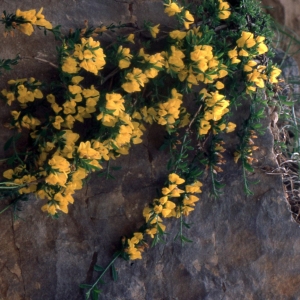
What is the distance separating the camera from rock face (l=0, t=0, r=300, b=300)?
2.06 m

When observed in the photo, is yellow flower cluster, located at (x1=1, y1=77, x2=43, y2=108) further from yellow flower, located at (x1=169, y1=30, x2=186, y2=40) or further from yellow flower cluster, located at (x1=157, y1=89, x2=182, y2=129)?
yellow flower, located at (x1=169, y1=30, x2=186, y2=40)

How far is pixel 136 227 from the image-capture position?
2.19 meters

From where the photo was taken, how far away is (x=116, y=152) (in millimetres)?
2051

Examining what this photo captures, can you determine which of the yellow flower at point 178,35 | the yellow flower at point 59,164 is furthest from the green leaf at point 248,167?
the yellow flower at point 59,164

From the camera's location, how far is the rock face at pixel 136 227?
6.77ft

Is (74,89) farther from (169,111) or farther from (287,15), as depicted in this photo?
(287,15)

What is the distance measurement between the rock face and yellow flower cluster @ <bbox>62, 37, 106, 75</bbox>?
0.23 m

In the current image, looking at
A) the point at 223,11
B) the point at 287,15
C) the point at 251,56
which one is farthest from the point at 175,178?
the point at 287,15

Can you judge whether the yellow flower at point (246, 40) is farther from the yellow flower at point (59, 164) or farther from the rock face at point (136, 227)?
the yellow flower at point (59, 164)

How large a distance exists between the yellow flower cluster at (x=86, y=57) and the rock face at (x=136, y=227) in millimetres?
227

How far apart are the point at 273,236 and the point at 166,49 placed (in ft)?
3.49

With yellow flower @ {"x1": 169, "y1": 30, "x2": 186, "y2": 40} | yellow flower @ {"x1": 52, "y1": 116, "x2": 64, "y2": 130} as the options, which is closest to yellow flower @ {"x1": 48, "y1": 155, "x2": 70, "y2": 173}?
yellow flower @ {"x1": 52, "y1": 116, "x2": 64, "y2": 130}

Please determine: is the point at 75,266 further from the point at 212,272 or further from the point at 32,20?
the point at 32,20

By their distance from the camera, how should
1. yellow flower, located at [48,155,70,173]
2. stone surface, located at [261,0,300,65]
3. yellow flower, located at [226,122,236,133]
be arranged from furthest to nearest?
stone surface, located at [261,0,300,65]
yellow flower, located at [226,122,236,133]
yellow flower, located at [48,155,70,173]
